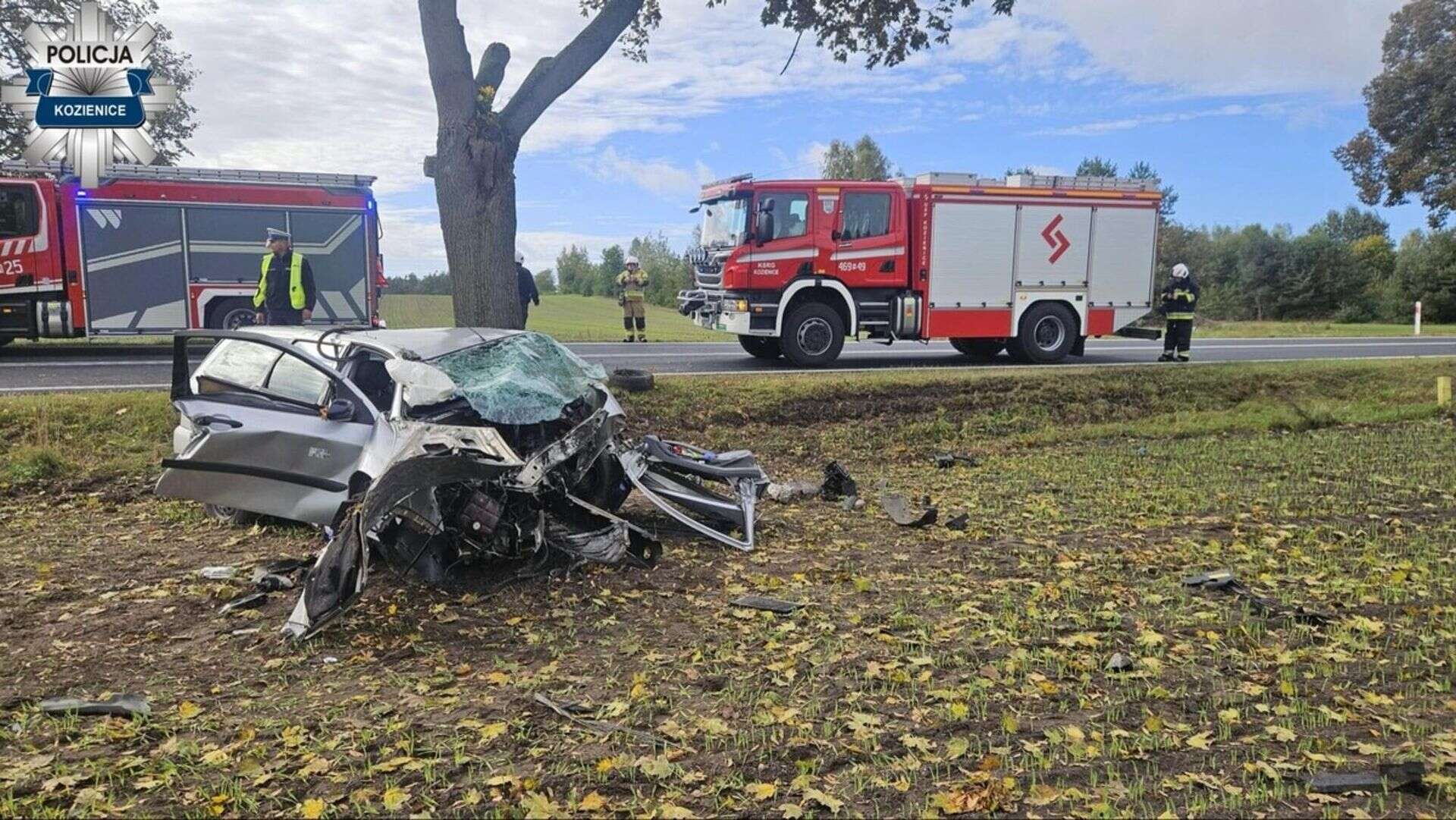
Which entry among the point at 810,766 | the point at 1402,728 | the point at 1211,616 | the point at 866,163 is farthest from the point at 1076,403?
the point at 866,163

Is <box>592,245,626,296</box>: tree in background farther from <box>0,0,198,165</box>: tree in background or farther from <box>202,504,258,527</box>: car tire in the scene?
<box>202,504,258,527</box>: car tire

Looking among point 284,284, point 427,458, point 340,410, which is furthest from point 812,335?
point 427,458

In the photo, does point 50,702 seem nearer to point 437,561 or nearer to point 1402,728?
point 437,561

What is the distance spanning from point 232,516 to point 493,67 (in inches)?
236

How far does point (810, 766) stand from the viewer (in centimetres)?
366

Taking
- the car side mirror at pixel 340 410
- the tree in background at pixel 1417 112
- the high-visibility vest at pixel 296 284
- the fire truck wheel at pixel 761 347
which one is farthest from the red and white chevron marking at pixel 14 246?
the tree in background at pixel 1417 112

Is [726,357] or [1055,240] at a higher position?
[1055,240]

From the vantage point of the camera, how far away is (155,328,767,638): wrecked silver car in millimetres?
5391

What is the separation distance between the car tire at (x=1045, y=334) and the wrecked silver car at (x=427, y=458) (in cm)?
961

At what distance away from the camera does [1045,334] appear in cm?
1631

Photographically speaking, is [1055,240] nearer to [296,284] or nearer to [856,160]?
[296,284]

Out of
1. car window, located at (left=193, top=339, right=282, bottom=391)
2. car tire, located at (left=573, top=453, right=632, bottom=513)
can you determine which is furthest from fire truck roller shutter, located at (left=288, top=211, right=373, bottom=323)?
car tire, located at (left=573, top=453, right=632, bottom=513)

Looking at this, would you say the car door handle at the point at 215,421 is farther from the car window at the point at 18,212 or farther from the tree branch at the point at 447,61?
the car window at the point at 18,212

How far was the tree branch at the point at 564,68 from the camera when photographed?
11055 mm
